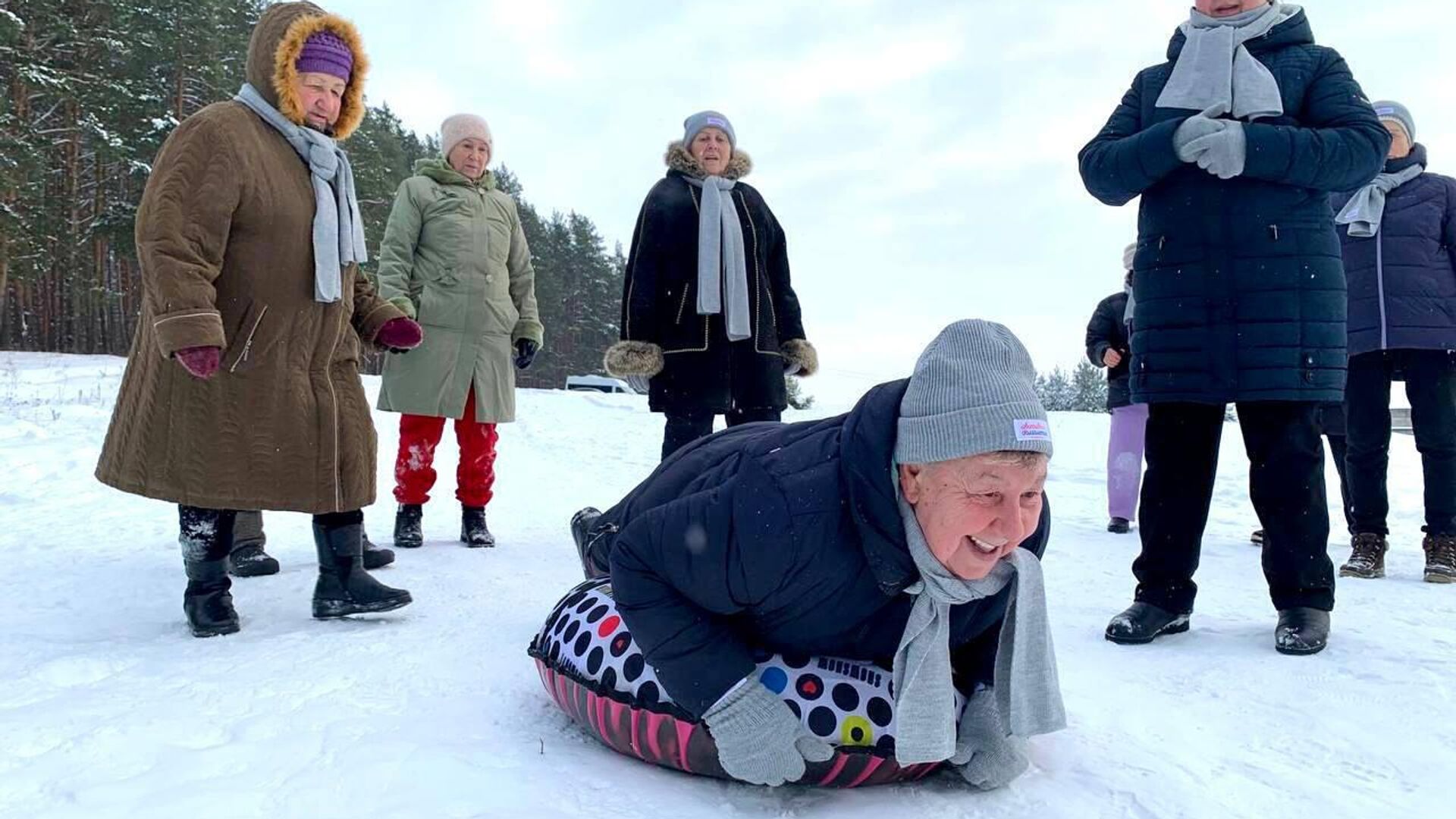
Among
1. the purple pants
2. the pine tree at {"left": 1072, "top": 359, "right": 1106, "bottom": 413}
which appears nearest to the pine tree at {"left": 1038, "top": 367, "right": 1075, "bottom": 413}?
the pine tree at {"left": 1072, "top": 359, "right": 1106, "bottom": 413}

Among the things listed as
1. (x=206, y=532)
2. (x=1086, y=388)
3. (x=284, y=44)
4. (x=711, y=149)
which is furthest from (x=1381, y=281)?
(x=1086, y=388)

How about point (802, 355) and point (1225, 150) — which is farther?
point (802, 355)

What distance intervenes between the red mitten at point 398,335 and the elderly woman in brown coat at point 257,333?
0.53 feet

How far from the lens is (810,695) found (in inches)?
78.6

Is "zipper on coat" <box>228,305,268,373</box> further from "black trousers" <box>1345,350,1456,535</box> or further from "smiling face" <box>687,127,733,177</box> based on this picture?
"black trousers" <box>1345,350,1456,535</box>

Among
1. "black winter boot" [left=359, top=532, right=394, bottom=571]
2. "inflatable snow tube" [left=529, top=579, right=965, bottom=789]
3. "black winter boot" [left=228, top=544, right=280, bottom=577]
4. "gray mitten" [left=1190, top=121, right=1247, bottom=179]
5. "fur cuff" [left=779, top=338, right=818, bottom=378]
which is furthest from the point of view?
"fur cuff" [left=779, top=338, right=818, bottom=378]

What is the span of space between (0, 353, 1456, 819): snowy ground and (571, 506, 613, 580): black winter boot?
0.30 meters

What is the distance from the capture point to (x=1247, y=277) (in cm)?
313

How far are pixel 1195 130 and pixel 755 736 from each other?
2.32m

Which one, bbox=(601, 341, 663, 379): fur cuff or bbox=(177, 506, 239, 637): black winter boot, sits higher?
bbox=(601, 341, 663, 379): fur cuff

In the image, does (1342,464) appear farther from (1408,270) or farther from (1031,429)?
(1031,429)

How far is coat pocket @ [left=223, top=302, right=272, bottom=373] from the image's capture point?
307 centimetres

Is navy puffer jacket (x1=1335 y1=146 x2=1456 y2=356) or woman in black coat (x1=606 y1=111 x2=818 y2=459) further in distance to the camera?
woman in black coat (x1=606 y1=111 x2=818 y2=459)

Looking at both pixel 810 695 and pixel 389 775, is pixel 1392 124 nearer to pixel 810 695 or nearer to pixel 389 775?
pixel 810 695
